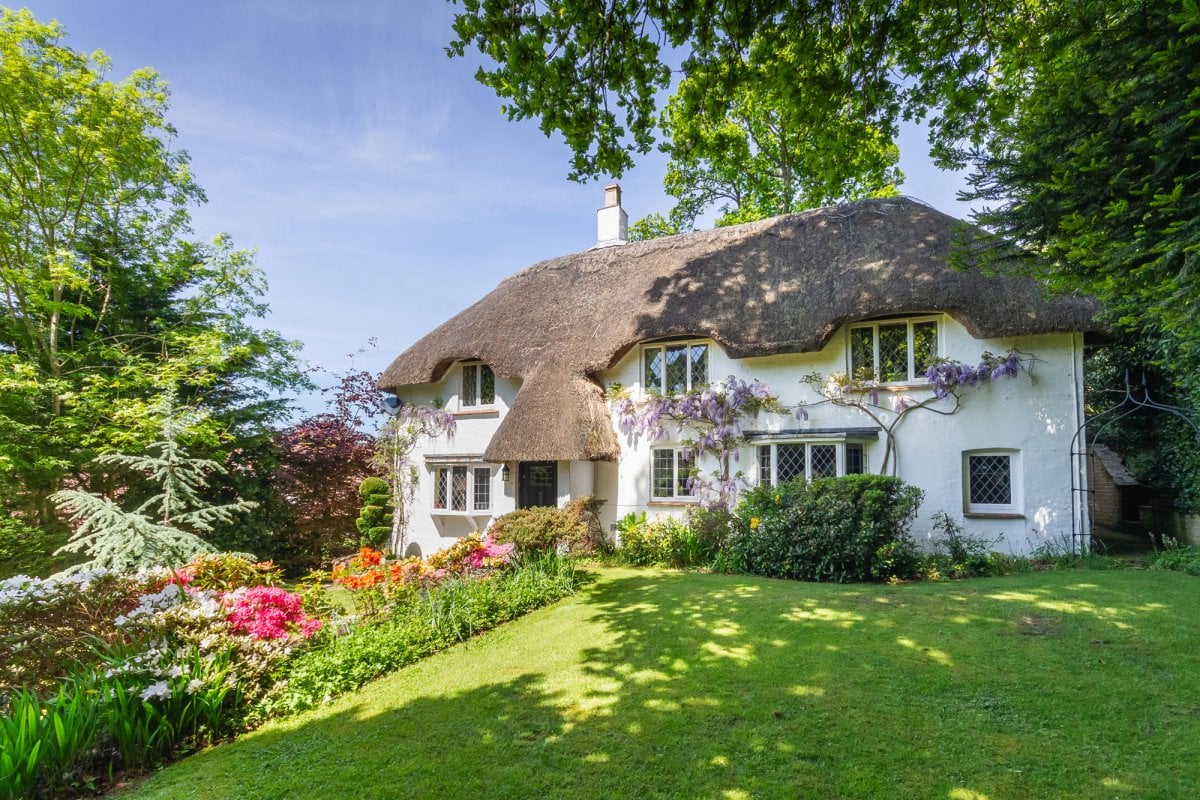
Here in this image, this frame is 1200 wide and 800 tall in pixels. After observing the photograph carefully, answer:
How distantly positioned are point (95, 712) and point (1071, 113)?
9.06 metres

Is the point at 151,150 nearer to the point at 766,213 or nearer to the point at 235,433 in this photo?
the point at 235,433

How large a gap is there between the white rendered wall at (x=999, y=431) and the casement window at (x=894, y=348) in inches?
8.1

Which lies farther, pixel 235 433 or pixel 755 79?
pixel 235 433

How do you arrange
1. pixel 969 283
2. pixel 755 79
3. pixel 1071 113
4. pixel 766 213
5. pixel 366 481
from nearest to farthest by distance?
pixel 1071 113, pixel 755 79, pixel 969 283, pixel 366 481, pixel 766 213

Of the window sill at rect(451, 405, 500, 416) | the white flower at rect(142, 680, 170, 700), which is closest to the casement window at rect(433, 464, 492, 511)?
the window sill at rect(451, 405, 500, 416)

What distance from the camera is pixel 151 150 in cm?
1156

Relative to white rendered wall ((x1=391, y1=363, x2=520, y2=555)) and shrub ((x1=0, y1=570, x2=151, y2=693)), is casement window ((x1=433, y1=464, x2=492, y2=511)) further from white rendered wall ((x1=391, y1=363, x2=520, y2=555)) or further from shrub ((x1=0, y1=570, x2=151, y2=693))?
shrub ((x1=0, y1=570, x2=151, y2=693))

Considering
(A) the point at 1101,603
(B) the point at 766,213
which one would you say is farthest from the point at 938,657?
(B) the point at 766,213

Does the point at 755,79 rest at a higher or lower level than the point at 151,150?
lower

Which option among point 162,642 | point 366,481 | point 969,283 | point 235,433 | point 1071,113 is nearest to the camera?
point 1071,113

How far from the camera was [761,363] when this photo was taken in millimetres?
11555

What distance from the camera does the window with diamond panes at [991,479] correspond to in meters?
9.88

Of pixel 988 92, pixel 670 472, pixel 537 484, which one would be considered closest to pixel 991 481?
pixel 670 472

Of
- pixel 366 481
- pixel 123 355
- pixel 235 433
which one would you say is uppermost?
pixel 123 355
